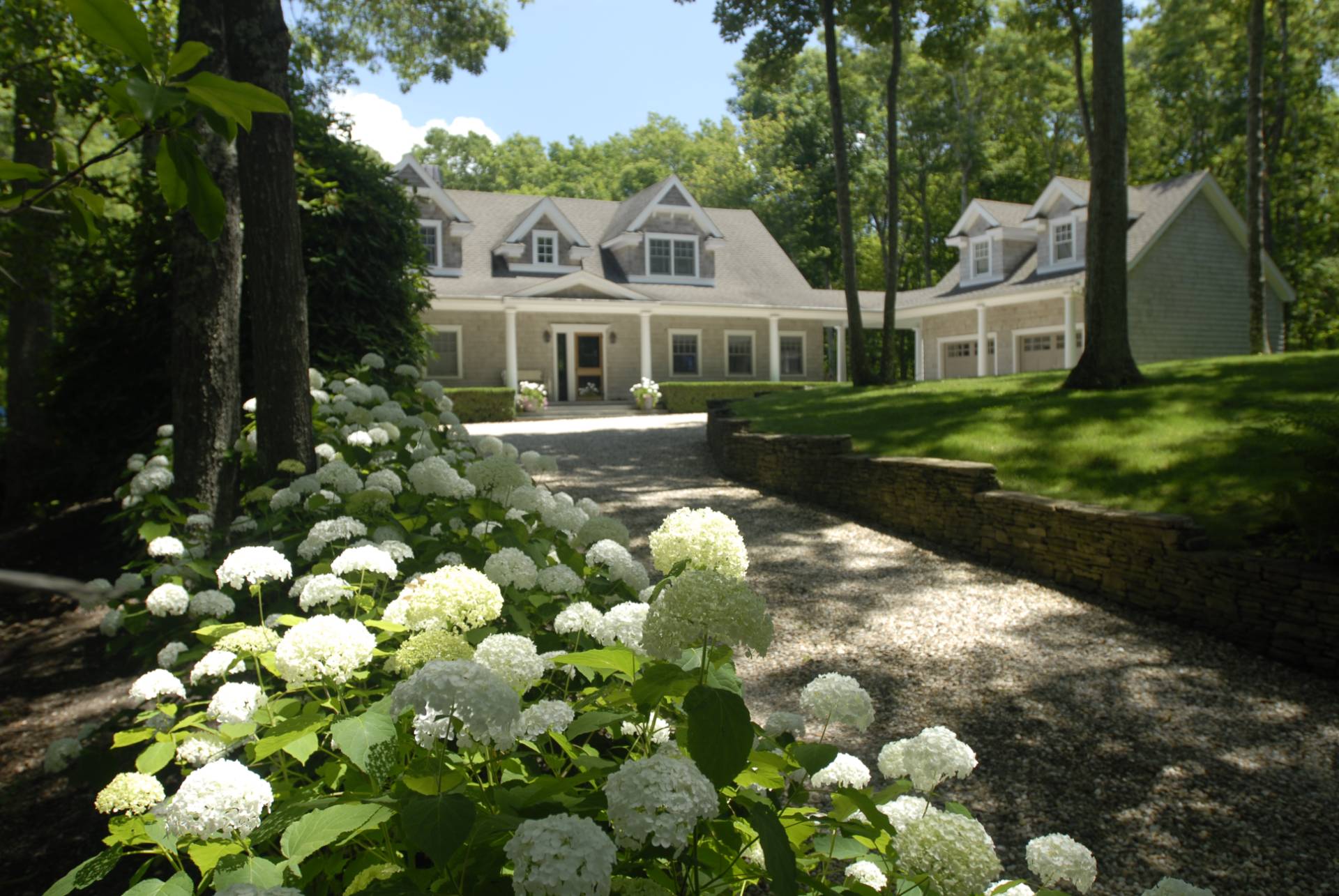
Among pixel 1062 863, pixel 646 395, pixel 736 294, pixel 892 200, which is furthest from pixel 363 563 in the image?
pixel 736 294

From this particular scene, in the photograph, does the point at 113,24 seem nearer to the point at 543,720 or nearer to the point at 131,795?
the point at 543,720

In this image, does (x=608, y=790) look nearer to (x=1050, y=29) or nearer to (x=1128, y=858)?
(x=1128, y=858)

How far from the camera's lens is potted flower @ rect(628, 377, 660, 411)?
22.7 meters

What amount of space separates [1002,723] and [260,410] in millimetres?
4923

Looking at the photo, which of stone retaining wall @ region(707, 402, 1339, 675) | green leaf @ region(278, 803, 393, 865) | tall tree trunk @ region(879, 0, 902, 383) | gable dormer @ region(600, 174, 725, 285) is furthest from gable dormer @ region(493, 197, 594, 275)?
green leaf @ region(278, 803, 393, 865)

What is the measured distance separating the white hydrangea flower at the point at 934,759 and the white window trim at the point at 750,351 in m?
25.3

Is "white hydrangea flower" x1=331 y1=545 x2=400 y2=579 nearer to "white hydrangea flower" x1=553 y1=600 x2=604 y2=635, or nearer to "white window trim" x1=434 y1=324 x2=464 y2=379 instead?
"white hydrangea flower" x1=553 y1=600 x2=604 y2=635

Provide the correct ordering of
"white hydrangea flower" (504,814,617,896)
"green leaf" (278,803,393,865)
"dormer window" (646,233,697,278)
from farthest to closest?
"dormer window" (646,233,697,278) < "green leaf" (278,803,393,865) < "white hydrangea flower" (504,814,617,896)

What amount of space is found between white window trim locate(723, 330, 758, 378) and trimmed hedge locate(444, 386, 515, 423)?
8.50 meters

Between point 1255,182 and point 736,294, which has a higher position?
point 1255,182

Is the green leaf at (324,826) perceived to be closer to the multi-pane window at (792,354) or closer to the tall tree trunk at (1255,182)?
the tall tree trunk at (1255,182)

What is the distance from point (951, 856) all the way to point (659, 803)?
0.62m

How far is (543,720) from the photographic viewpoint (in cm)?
174

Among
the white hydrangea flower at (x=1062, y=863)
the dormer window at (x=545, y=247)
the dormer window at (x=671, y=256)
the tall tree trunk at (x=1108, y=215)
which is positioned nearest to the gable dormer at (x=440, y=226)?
the dormer window at (x=545, y=247)
